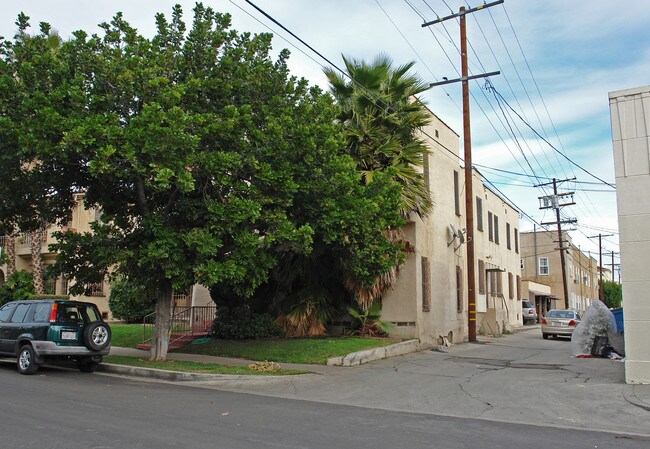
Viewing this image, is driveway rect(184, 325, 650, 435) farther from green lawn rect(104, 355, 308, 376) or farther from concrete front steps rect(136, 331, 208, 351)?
concrete front steps rect(136, 331, 208, 351)

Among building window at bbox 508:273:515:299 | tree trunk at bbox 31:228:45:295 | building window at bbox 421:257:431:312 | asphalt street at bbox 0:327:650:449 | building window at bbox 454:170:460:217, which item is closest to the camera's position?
asphalt street at bbox 0:327:650:449

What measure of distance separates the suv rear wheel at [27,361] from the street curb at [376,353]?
22.5ft

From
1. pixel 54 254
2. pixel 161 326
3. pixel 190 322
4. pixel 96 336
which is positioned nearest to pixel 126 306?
pixel 54 254

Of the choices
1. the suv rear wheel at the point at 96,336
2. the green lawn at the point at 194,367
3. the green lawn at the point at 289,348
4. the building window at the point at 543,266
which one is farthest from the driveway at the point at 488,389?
the building window at the point at 543,266

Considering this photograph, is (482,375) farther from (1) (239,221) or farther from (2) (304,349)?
(1) (239,221)

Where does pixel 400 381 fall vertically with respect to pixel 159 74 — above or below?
below

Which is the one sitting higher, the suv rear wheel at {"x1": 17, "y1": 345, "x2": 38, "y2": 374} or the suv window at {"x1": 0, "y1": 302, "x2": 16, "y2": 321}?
the suv window at {"x1": 0, "y1": 302, "x2": 16, "y2": 321}

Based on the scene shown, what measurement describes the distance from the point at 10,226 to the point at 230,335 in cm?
702

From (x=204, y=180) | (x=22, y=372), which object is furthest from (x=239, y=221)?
(x=22, y=372)

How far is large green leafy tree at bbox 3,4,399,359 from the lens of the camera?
1133 cm

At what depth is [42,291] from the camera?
89.4ft

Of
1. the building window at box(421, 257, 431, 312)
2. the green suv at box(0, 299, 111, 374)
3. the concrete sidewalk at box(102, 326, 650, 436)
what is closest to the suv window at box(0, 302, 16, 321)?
the green suv at box(0, 299, 111, 374)

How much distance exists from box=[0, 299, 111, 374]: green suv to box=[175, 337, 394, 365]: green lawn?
3809 millimetres

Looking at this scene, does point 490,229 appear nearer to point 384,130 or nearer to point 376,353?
point 384,130
